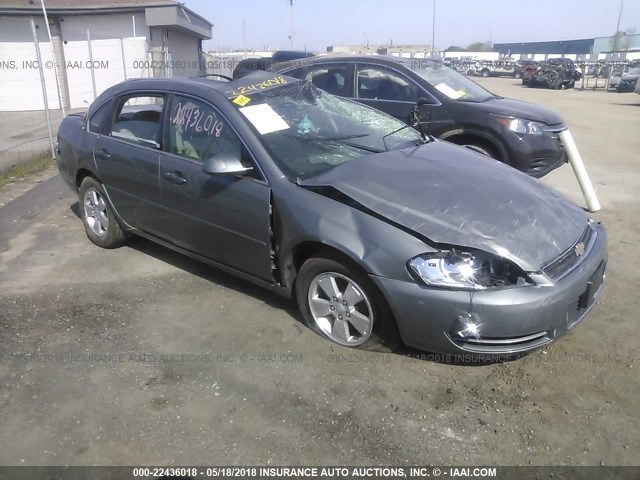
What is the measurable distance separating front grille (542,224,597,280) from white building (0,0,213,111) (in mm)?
16415

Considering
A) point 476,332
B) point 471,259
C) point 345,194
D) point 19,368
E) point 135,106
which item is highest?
point 135,106

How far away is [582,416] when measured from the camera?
9.20ft

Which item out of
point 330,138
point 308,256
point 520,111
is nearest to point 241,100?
point 330,138

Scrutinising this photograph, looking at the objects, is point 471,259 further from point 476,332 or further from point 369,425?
point 369,425

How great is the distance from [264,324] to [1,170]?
23.5 ft

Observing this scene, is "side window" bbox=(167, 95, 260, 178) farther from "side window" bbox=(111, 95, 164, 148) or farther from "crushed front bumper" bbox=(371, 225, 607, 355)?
"crushed front bumper" bbox=(371, 225, 607, 355)

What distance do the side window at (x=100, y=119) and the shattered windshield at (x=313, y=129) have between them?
1663 mm

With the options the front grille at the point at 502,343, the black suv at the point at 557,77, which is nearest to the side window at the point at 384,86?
the front grille at the point at 502,343

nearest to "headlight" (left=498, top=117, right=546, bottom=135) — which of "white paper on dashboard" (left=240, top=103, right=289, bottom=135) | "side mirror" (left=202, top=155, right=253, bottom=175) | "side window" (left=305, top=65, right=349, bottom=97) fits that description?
"side window" (left=305, top=65, right=349, bottom=97)

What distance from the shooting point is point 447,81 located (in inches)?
276

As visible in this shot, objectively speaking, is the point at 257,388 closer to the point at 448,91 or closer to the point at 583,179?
the point at 583,179

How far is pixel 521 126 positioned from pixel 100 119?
183 inches

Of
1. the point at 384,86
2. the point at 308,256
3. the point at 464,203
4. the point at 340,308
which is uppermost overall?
the point at 384,86

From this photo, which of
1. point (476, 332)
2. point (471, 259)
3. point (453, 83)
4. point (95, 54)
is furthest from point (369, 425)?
point (95, 54)
